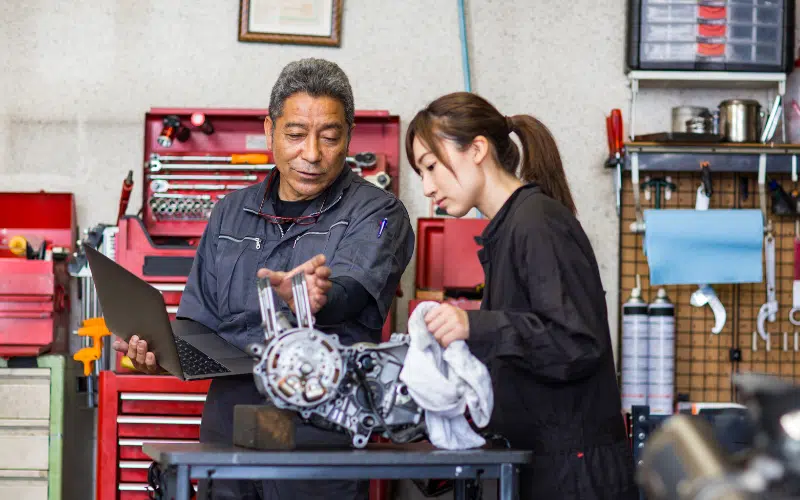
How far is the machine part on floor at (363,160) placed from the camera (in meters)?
3.39

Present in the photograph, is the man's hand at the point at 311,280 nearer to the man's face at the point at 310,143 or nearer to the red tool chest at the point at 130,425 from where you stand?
the man's face at the point at 310,143

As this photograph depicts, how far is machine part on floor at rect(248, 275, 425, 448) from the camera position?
1501mm

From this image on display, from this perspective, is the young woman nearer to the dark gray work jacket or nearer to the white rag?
the white rag

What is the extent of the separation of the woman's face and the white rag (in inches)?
11.5

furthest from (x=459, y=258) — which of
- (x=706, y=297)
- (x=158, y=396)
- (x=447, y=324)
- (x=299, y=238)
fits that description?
(x=447, y=324)

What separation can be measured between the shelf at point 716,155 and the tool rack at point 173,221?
0.91m

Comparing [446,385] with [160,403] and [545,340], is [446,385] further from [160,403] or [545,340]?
[160,403]

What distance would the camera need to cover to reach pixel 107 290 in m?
1.84

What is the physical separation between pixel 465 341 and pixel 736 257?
2155 millimetres

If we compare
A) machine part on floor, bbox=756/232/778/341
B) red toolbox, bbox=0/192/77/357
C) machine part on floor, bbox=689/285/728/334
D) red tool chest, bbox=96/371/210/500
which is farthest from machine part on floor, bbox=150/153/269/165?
machine part on floor, bbox=756/232/778/341

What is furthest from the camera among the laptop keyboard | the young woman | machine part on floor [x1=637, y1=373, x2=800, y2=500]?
the laptop keyboard

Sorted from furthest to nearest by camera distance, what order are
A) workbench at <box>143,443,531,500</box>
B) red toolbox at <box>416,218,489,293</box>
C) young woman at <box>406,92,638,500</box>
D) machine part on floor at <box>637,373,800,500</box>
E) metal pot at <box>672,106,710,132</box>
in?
metal pot at <box>672,106,710,132</box>
red toolbox at <box>416,218,489,293</box>
young woman at <box>406,92,638,500</box>
workbench at <box>143,443,531,500</box>
machine part on floor at <box>637,373,800,500</box>

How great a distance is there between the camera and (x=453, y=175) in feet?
5.92

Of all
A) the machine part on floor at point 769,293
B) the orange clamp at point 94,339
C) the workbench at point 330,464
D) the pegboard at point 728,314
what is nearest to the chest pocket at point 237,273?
the workbench at point 330,464
